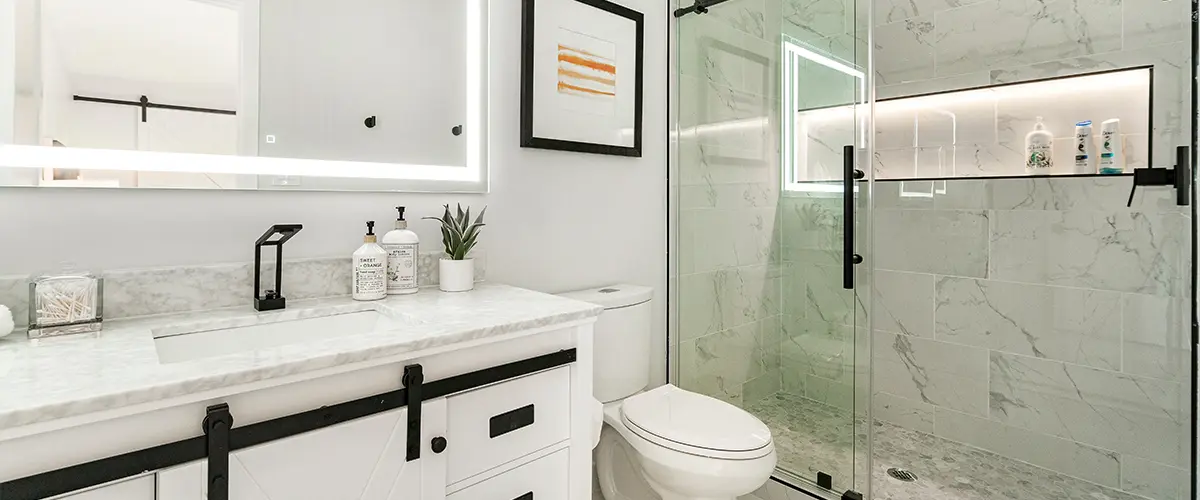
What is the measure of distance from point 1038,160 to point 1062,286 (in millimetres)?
481

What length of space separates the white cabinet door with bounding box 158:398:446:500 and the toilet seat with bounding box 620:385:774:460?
27.3 inches

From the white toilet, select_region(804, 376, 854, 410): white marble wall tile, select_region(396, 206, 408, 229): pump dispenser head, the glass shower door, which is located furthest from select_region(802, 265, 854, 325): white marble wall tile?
select_region(396, 206, 408, 229): pump dispenser head

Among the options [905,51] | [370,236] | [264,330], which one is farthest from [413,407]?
[905,51]

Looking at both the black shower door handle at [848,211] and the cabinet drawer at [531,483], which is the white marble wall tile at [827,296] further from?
the cabinet drawer at [531,483]

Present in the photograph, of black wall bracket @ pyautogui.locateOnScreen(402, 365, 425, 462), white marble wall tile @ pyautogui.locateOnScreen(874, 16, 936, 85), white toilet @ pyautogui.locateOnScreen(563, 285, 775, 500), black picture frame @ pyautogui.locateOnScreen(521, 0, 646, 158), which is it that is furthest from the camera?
white marble wall tile @ pyautogui.locateOnScreen(874, 16, 936, 85)

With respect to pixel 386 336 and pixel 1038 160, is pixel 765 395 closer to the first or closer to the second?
pixel 1038 160

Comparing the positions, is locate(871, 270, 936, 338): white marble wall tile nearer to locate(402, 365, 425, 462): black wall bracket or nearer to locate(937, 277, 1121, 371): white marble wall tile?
locate(937, 277, 1121, 371): white marble wall tile

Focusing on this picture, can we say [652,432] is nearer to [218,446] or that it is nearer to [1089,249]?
[218,446]

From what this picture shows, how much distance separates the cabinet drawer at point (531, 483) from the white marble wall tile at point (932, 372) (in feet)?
6.37

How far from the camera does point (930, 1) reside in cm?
241

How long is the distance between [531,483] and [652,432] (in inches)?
18.5

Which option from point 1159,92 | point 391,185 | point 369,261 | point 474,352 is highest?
point 1159,92

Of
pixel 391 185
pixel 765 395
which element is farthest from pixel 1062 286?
pixel 391 185

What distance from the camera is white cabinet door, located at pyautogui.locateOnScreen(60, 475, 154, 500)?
2.28 feet
